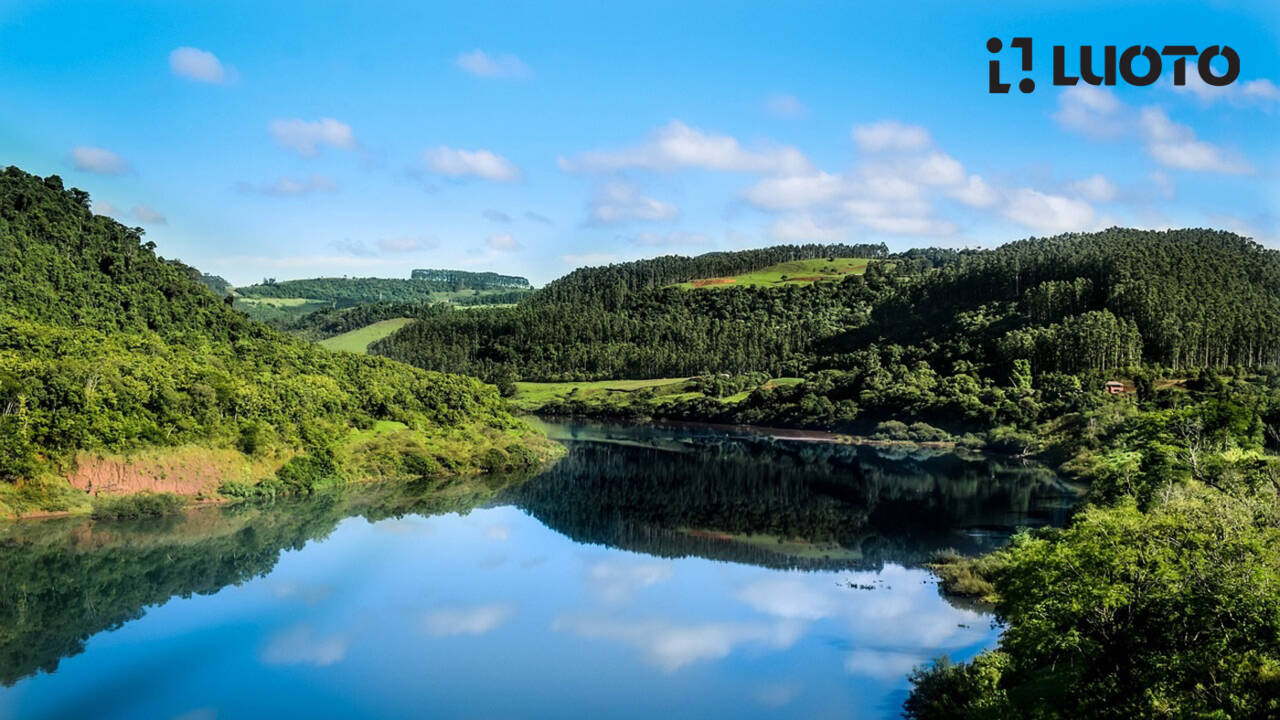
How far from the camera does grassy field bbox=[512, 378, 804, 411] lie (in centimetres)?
17688

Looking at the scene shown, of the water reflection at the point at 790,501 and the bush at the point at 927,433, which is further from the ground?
the bush at the point at 927,433

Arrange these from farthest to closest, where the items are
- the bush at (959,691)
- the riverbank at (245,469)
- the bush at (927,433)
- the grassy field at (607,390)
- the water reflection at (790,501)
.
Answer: the grassy field at (607,390), the bush at (927,433), the water reflection at (790,501), the riverbank at (245,469), the bush at (959,691)

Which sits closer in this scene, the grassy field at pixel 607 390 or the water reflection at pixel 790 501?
the water reflection at pixel 790 501

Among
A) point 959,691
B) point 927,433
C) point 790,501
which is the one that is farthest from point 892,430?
point 959,691

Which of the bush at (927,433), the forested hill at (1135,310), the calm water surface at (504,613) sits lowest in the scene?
the calm water surface at (504,613)

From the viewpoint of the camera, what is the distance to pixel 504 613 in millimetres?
51906

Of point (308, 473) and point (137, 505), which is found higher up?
point (308, 473)

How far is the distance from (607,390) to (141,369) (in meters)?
116

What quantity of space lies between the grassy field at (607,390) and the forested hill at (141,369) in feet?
202

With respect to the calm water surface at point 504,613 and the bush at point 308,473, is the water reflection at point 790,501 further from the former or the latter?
the bush at point 308,473

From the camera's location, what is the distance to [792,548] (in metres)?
71.2

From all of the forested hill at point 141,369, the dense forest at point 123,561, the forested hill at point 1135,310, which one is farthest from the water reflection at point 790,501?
the forested hill at point 1135,310

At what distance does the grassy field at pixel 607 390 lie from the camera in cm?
17688

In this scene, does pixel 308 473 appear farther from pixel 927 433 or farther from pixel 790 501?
pixel 927 433
